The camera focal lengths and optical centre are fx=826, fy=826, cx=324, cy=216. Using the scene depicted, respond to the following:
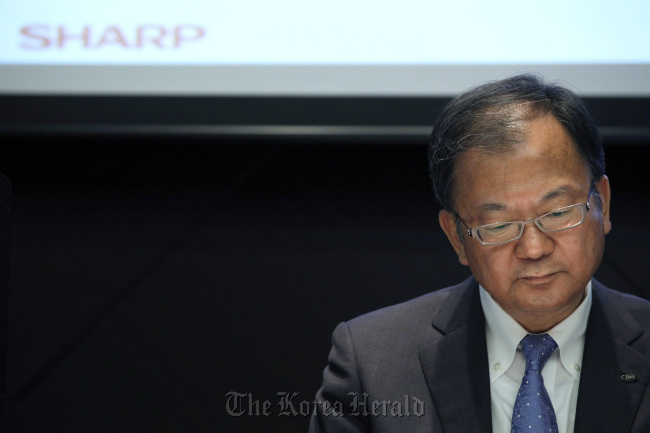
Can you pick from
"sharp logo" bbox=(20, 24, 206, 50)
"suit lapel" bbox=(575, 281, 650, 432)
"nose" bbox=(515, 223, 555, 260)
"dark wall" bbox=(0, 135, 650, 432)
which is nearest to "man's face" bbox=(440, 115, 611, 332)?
"nose" bbox=(515, 223, 555, 260)

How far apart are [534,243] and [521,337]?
228 mm

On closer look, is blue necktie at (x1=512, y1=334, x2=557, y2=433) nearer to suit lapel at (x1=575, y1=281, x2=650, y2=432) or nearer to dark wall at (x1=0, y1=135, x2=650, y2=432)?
suit lapel at (x1=575, y1=281, x2=650, y2=432)

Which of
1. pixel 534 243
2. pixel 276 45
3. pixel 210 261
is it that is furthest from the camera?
pixel 210 261

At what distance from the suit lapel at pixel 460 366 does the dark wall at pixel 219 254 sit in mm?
469

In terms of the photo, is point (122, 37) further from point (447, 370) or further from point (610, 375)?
point (610, 375)

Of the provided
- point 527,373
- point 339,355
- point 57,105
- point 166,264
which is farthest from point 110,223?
point 527,373

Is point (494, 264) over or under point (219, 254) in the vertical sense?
over

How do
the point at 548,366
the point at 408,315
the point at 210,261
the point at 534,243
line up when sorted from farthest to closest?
1. the point at 210,261
2. the point at 408,315
3. the point at 548,366
4. the point at 534,243

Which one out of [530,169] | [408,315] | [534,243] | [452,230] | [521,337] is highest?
[530,169]

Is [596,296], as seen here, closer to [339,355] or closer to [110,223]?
[339,355]

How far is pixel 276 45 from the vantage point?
198cm

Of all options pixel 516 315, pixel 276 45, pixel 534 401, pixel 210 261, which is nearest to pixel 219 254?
pixel 210 261

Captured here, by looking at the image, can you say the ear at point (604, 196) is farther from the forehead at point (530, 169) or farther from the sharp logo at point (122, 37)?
the sharp logo at point (122, 37)

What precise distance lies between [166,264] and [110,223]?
183mm
